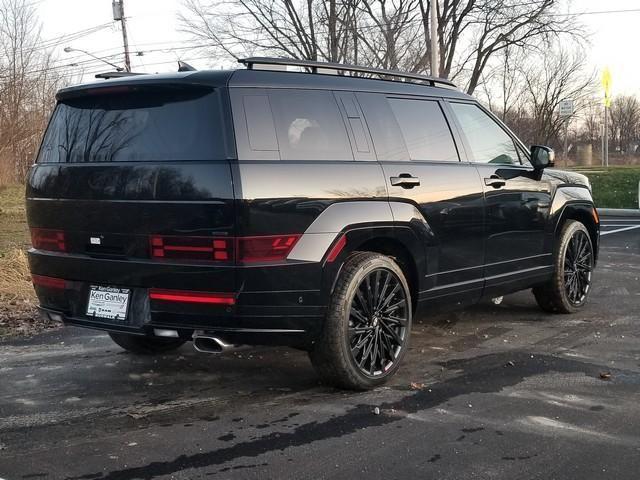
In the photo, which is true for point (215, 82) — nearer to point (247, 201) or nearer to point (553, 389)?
point (247, 201)

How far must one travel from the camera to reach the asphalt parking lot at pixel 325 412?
134 inches

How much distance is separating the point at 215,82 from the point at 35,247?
68.1 inches

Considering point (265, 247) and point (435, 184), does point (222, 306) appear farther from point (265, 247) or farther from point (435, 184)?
point (435, 184)

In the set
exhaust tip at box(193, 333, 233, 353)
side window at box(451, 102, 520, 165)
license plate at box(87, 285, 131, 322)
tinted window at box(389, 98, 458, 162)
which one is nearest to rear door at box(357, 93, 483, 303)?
tinted window at box(389, 98, 458, 162)

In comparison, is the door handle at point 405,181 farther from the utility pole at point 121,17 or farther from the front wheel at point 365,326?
the utility pole at point 121,17

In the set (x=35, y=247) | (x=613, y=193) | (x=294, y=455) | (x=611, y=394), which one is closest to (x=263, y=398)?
(x=294, y=455)

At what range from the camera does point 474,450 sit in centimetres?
354

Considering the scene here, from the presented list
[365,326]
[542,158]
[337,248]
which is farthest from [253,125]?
[542,158]

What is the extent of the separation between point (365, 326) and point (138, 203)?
5.35 ft

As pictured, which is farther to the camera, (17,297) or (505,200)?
(17,297)

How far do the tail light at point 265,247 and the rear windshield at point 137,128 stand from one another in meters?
0.50

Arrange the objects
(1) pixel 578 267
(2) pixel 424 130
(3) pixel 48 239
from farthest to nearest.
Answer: (1) pixel 578 267, (2) pixel 424 130, (3) pixel 48 239

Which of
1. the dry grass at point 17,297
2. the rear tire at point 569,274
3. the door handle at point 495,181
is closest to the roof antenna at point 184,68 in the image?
the door handle at point 495,181

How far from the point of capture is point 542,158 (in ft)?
20.0
